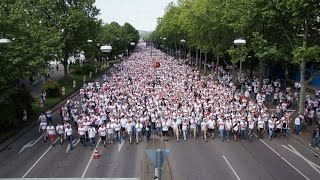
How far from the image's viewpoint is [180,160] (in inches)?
816

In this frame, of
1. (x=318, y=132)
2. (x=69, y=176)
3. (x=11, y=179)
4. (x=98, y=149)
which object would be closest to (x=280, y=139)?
(x=318, y=132)

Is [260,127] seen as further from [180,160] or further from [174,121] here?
[180,160]

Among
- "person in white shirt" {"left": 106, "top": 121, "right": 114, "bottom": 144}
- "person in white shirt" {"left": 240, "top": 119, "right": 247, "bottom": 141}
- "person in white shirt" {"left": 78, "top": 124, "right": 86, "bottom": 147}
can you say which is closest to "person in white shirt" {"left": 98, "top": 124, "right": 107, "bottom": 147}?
"person in white shirt" {"left": 106, "top": 121, "right": 114, "bottom": 144}

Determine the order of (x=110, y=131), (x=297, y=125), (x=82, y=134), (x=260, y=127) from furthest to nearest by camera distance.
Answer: (x=297, y=125), (x=260, y=127), (x=110, y=131), (x=82, y=134)

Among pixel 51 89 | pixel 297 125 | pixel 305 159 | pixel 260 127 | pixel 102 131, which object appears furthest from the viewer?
pixel 51 89

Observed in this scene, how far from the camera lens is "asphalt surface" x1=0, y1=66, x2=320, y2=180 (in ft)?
61.1

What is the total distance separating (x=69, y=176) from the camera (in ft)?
60.6

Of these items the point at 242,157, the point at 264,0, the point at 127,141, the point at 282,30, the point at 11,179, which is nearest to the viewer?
the point at 11,179

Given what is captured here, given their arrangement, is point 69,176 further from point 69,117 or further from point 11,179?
point 69,117

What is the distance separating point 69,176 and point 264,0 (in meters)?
16.8

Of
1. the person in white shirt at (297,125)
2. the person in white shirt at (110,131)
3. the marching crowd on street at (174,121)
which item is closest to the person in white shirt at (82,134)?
the marching crowd on street at (174,121)

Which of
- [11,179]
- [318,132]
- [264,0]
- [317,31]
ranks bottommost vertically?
[11,179]

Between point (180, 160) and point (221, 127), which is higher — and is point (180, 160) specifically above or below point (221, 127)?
below

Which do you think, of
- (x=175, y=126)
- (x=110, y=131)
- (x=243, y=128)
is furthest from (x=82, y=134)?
(x=243, y=128)
